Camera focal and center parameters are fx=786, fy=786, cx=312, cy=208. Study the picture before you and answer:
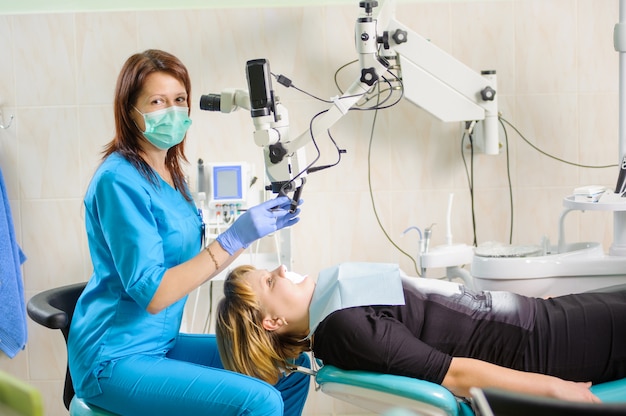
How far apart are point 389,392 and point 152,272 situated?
0.62 m

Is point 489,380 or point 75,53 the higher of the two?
point 75,53

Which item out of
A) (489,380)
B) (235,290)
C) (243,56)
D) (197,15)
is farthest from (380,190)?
(489,380)

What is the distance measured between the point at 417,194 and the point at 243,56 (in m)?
0.85

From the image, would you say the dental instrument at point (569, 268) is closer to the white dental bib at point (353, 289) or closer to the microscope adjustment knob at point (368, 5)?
the white dental bib at point (353, 289)

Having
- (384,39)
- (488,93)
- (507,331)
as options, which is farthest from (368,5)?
(507,331)

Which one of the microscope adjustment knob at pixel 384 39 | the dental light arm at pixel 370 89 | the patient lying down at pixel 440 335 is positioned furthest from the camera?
the microscope adjustment knob at pixel 384 39

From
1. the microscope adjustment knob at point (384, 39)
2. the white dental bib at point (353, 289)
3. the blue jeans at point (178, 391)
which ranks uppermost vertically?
the microscope adjustment knob at point (384, 39)

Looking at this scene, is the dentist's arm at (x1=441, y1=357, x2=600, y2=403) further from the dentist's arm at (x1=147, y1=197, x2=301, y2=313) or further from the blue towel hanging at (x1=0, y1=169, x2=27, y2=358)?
the blue towel hanging at (x1=0, y1=169, x2=27, y2=358)

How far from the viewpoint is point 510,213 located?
9.99 ft

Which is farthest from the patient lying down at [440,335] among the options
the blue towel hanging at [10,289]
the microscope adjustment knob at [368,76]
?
the blue towel hanging at [10,289]

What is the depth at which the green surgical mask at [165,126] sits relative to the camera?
204 cm

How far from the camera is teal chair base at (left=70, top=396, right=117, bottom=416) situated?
1.87 meters

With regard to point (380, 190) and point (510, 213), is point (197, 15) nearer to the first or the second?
point (380, 190)

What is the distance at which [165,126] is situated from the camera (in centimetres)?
204
